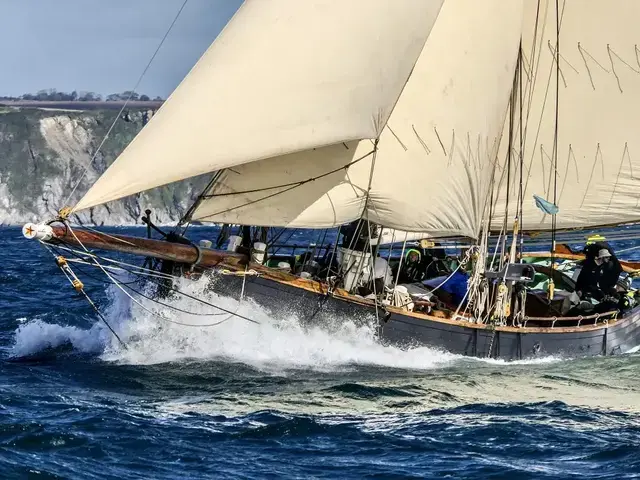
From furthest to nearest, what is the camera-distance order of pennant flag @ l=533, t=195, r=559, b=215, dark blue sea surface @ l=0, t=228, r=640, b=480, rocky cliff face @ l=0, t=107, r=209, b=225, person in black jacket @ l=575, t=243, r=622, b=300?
rocky cliff face @ l=0, t=107, r=209, b=225 < person in black jacket @ l=575, t=243, r=622, b=300 < pennant flag @ l=533, t=195, r=559, b=215 < dark blue sea surface @ l=0, t=228, r=640, b=480

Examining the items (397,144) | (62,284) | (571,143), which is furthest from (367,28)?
(62,284)

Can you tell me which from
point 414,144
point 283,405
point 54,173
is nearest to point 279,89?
point 414,144

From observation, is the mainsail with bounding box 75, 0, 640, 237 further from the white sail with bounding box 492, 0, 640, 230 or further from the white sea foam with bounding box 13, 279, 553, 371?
the white sea foam with bounding box 13, 279, 553, 371

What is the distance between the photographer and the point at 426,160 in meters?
21.4

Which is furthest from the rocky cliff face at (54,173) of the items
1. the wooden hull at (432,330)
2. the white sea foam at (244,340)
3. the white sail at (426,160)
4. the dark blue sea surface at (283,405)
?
the dark blue sea surface at (283,405)

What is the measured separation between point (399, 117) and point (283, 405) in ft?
20.9

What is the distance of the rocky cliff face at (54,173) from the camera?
520ft

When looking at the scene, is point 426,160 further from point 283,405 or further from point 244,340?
point 283,405

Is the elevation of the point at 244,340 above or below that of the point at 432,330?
below

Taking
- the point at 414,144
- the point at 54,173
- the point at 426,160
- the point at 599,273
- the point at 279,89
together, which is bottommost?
the point at 599,273

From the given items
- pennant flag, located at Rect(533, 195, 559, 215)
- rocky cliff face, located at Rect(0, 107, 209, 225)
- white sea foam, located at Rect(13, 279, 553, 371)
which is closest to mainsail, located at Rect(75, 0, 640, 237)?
pennant flag, located at Rect(533, 195, 559, 215)

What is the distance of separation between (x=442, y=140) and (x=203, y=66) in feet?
15.7

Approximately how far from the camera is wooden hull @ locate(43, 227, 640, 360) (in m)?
→ 19.4

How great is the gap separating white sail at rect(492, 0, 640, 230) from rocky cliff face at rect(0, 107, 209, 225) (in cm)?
13242
